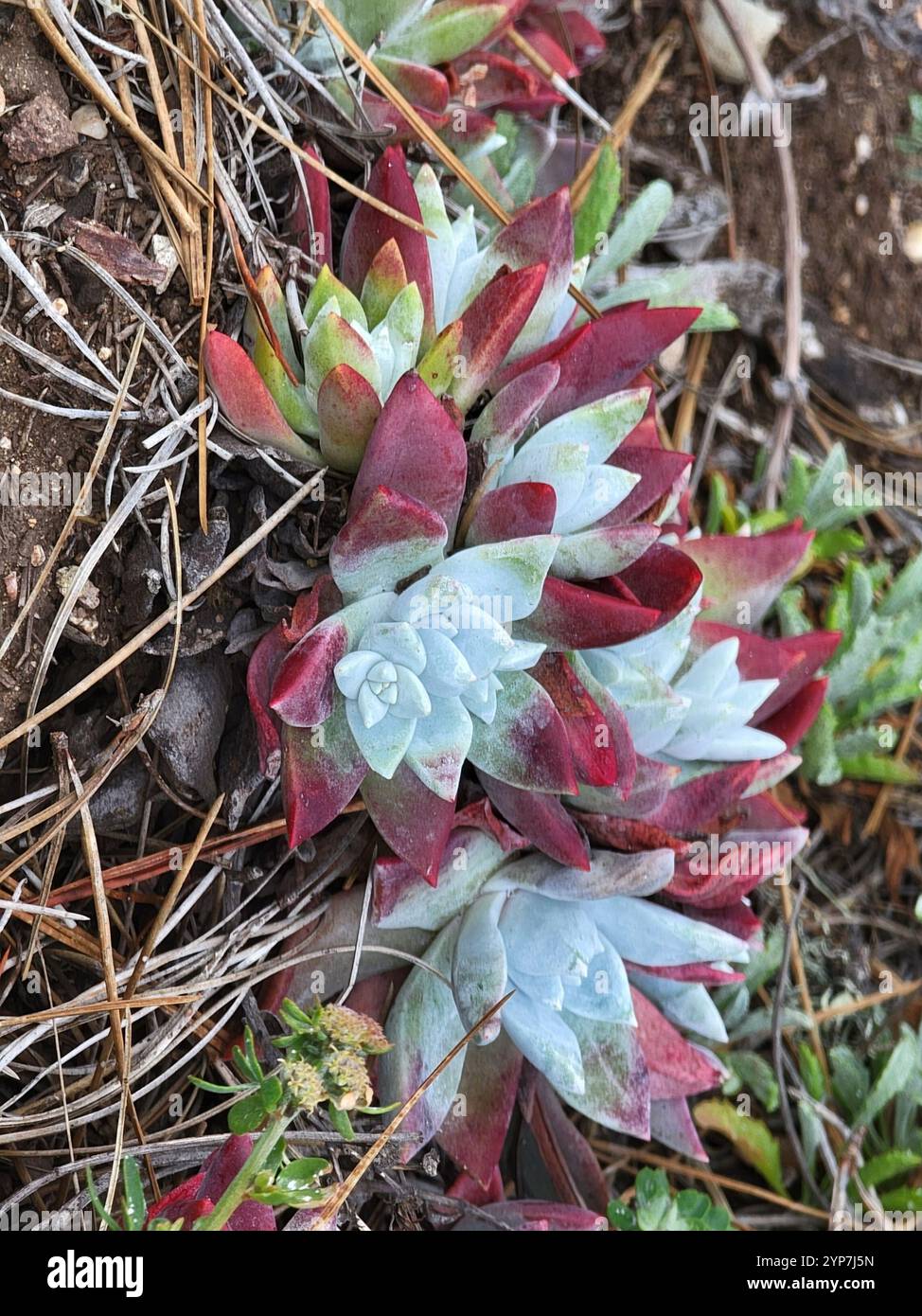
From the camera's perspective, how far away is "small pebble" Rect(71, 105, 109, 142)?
1.19 m

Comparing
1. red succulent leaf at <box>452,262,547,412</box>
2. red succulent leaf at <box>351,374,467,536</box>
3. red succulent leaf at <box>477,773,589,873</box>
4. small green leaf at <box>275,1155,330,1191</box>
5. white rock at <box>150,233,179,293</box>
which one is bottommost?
small green leaf at <box>275,1155,330,1191</box>

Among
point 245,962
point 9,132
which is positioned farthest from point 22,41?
point 245,962

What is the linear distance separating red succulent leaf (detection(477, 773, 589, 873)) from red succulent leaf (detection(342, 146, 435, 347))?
0.53 m

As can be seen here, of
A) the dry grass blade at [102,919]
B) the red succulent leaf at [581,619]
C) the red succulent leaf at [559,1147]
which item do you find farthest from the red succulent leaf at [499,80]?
the red succulent leaf at [559,1147]

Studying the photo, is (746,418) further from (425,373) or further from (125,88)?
(125,88)

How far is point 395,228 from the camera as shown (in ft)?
4.10

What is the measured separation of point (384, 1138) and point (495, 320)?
2.89 feet

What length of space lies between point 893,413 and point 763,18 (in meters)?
0.72

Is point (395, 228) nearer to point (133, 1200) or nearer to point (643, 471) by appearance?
point (643, 471)

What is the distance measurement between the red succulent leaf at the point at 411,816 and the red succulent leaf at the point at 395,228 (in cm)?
50

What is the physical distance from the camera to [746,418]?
192 cm

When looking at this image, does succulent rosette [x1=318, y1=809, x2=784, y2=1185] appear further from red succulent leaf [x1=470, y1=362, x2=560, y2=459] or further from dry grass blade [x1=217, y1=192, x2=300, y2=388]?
dry grass blade [x1=217, y1=192, x2=300, y2=388]

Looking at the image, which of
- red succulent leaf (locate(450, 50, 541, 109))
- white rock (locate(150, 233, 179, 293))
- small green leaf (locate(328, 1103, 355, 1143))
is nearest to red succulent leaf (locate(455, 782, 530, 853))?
small green leaf (locate(328, 1103, 355, 1143))

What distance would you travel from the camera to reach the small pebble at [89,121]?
46.9 inches
